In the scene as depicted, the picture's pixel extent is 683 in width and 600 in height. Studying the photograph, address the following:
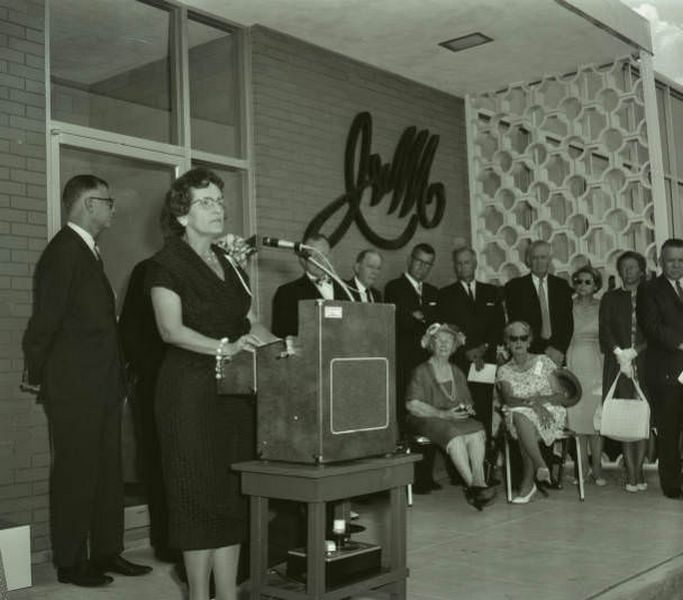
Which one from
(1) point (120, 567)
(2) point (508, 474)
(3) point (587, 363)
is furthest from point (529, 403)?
(1) point (120, 567)

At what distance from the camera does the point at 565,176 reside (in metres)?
7.62

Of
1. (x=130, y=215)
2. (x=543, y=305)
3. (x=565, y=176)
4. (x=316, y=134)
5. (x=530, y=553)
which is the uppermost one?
(x=316, y=134)

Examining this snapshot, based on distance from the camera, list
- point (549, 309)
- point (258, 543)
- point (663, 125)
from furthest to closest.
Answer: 1. point (663, 125)
2. point (549, 309)
3. point (258, 543)

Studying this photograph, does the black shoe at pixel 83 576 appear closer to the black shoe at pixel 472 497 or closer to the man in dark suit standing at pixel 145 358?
the man in dark suit standing at pixel 145 358

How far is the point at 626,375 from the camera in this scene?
19.6 ft

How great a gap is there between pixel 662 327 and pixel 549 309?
0.95 m

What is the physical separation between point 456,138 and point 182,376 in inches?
220

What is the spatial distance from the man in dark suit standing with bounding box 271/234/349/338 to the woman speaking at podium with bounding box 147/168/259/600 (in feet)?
7.69

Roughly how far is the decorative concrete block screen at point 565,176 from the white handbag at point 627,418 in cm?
145

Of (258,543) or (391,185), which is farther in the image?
(391,185)

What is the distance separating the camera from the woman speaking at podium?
271 centimetres

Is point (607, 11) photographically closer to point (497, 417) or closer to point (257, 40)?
point (257, 40)

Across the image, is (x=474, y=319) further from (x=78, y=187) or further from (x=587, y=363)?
(x=78, y=187)

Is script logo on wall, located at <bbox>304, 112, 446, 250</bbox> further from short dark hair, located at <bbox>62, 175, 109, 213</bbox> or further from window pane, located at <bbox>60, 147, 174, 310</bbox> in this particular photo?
short dark hair, located at <bbox>62, 175, 109, 213</bbox>
